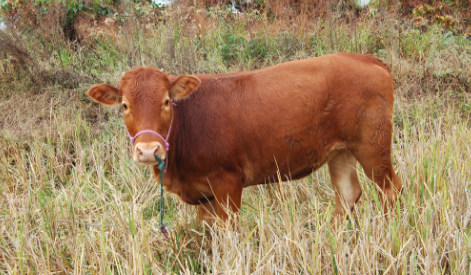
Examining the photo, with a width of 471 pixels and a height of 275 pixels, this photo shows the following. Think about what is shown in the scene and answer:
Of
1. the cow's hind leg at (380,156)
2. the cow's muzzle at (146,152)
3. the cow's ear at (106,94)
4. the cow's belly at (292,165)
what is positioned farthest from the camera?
the cow's hind leg at (380,156)

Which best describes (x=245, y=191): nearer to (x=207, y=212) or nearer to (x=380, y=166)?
(x=207, y=212)

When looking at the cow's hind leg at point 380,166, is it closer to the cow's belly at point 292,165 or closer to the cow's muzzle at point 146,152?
the cow's belly at point 292,165

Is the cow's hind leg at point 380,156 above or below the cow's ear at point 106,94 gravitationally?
below

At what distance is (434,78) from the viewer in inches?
265

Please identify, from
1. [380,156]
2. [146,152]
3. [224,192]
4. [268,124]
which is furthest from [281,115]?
[146,152]

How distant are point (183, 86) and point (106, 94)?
1.84 ft

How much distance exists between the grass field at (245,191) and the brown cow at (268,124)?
1.03 feet

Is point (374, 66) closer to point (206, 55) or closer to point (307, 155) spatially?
point (307, 155)

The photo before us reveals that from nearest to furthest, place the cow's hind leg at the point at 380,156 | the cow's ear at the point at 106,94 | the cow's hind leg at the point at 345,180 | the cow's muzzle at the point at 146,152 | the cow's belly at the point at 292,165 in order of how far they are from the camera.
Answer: the cow's muzzle at the point at 146,152
the cow's ear at the point at 106,94
the cow's belly at the point at 292,165
the cow's hind leg at the point at 380,156
the cow's hind leg at the point at 345,180

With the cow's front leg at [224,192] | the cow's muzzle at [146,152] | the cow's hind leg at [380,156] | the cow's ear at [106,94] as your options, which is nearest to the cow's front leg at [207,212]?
the cow's front leg at [224,192]

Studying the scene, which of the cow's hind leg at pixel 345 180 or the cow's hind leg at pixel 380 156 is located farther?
the cow's hind leg at pixel 345 180

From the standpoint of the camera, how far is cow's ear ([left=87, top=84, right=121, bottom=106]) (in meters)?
3.09

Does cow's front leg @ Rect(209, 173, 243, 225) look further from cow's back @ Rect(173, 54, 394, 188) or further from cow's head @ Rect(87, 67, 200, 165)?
cow's head @ Rect(87, 67, 200, 165)

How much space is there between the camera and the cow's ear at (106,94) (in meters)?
3.09
